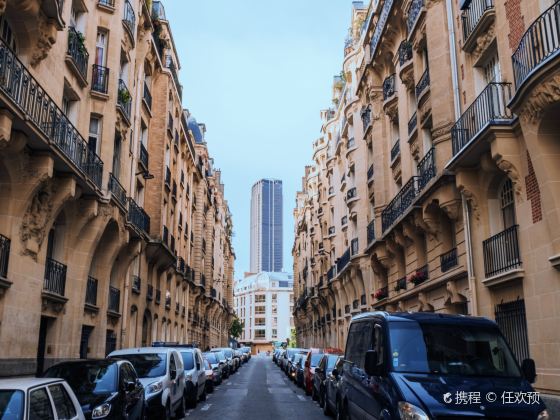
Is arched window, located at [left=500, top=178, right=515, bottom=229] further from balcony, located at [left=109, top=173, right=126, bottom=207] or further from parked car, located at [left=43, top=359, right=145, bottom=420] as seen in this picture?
balcony, located at [left=109, top=173, right=126, bottom=207]

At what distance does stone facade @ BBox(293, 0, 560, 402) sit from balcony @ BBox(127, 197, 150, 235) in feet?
34.0

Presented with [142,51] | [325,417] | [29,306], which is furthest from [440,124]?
[142,51]

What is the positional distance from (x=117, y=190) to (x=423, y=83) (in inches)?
448

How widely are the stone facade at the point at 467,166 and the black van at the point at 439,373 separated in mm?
3878

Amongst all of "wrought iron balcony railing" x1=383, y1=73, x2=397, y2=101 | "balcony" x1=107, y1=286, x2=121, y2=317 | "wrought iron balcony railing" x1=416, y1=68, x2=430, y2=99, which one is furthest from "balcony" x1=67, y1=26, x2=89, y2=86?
"wrought iron balcony railing" x1=383, y1=73, x2=397, y2=101

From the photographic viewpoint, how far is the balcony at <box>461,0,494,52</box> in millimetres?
14160

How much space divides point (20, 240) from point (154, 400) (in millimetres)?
4949

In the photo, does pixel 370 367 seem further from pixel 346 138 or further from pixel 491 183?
pixel 346 138

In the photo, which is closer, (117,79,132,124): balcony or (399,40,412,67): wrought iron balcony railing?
(117,79,132,124): balcony

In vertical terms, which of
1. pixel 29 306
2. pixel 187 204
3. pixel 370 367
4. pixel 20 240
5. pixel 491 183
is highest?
pixel 187 204

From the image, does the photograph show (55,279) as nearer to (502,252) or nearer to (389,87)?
(502,252)

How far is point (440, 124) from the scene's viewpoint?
1733cm

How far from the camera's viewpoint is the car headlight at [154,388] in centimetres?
1197

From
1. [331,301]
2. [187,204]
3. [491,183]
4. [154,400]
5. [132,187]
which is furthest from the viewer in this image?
[331,301]
